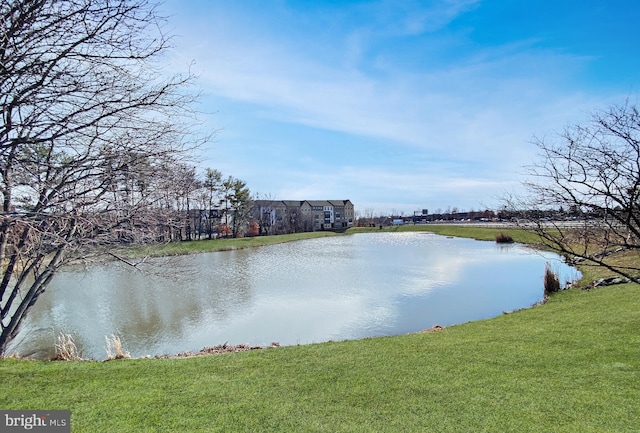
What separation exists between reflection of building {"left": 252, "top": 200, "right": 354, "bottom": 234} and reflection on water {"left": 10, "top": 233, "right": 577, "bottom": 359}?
33.2 m

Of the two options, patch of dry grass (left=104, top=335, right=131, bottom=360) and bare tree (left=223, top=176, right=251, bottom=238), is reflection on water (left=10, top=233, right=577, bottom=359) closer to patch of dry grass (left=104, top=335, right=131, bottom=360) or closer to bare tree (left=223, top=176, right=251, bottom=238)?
patch of dry grass (left=104, top=335, right=131, bottom=360)

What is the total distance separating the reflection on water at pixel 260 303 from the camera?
8.54 metres

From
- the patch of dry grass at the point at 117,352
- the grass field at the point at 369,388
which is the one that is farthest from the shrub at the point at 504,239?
the patch of dry grass at the point at 117,352

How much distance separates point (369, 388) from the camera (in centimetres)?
403

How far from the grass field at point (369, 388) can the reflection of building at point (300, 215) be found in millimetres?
44724

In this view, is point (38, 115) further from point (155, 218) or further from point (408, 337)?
point (408, 337)

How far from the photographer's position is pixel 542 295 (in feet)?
40.1

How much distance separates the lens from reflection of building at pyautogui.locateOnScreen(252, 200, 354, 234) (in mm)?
51819

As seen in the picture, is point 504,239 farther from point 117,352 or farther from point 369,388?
point 117,352

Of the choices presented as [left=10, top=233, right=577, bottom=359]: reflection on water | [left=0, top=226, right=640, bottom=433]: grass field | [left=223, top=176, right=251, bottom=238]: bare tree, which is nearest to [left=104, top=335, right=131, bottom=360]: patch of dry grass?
[left=10, top=233, right=577, bottom=359]: reflection on water

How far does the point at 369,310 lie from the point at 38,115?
8.99 meters

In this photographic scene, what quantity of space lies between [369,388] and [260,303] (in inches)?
322

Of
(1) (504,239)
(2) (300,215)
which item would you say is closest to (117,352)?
(1) (504,239)

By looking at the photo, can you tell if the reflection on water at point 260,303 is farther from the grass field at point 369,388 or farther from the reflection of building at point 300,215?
the reflection of building at point 300,215
